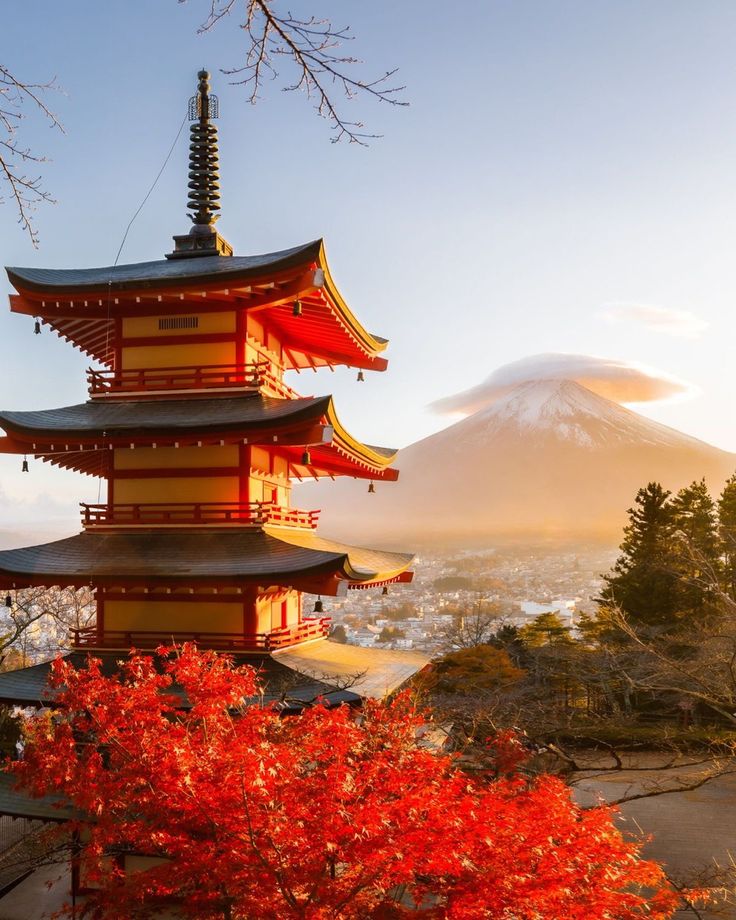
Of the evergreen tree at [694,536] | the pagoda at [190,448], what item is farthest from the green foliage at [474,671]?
the pagoda at [190,448]

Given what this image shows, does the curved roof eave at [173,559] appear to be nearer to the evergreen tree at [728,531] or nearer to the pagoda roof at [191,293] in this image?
the pagoda roof at [191,293]

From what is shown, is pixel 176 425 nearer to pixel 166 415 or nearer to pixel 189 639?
pixel 166 415

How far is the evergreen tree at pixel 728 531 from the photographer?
3172cm

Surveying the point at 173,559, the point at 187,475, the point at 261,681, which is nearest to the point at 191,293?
the point at 187,475

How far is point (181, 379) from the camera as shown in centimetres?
1345

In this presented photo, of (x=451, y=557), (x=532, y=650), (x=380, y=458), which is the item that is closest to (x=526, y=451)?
(x=451, y=557)

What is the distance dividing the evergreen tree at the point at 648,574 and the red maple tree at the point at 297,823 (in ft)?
70.2

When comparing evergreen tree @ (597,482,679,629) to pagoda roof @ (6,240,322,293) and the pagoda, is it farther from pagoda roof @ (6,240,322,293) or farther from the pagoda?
pagoda roof @ (6,240,322,293)

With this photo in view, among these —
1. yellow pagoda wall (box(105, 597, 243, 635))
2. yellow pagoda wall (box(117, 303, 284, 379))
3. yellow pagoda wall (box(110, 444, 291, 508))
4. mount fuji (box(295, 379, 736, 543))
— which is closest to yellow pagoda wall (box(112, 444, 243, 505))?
yellow pagoda wall (box(110, 444, 291, 508))

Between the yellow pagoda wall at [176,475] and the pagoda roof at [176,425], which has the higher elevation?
the pagoda roof at [176,425]

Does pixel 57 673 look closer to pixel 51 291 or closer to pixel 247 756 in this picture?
pixel 247 756

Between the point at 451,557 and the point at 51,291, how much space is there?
150276mm

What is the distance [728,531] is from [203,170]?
2602 cm

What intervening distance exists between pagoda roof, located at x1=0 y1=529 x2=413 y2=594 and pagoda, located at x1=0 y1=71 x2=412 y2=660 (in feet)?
0.10
